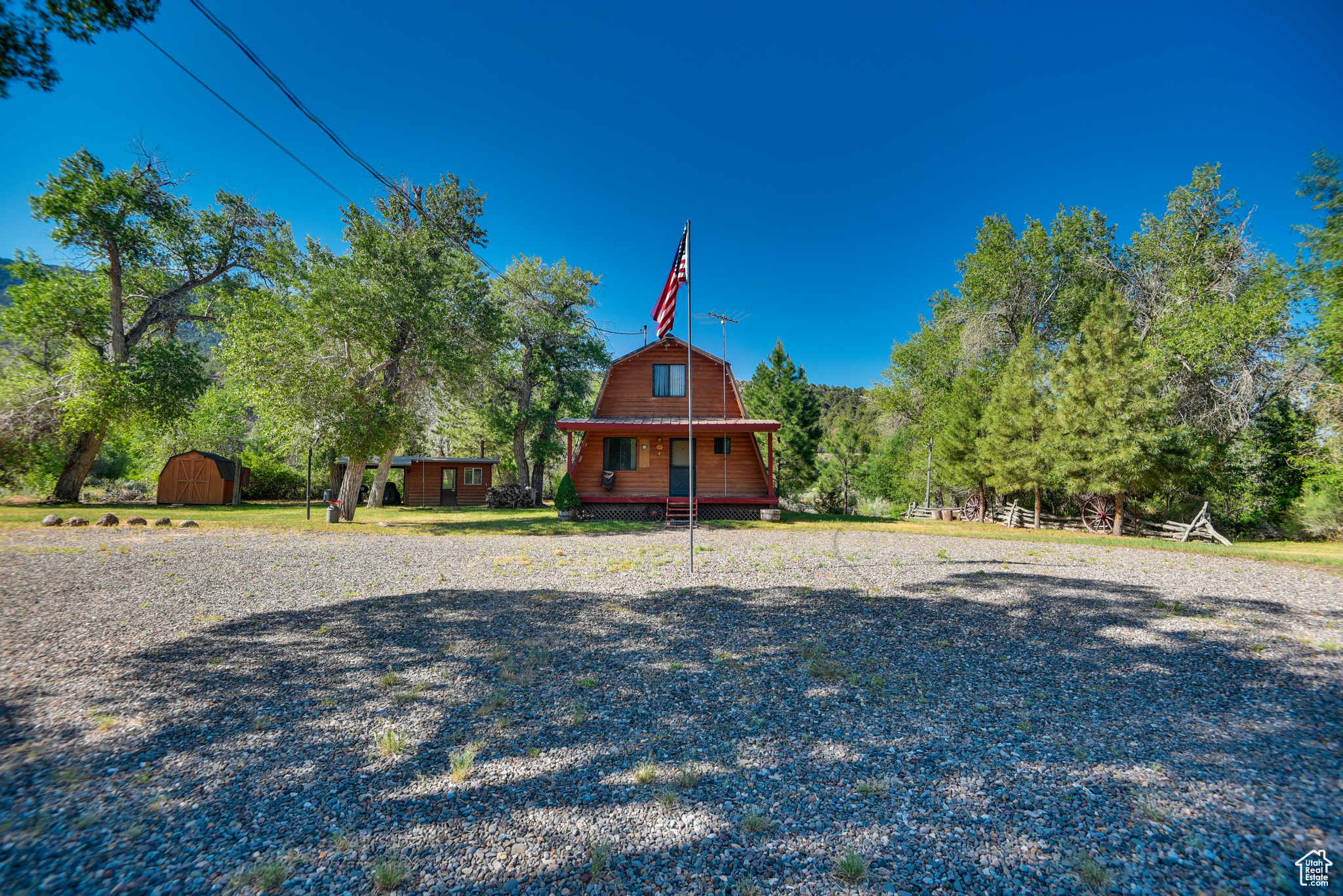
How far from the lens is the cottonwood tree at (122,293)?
59.6ft

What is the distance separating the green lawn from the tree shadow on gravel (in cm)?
948

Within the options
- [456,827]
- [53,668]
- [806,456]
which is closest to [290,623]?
[53,668]

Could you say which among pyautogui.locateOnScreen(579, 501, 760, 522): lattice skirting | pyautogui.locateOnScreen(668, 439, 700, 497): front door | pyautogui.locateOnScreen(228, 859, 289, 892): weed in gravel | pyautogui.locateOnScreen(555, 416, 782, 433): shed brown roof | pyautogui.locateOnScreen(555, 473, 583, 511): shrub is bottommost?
pyautogui.locateOnScreen(228, 859, 289, 892): weed in gravel

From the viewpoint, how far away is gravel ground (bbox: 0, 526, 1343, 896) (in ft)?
7.58

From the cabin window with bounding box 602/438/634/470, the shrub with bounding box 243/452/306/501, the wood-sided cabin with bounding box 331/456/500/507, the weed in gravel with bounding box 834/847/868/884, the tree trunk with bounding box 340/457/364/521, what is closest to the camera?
the weed in gravel with bounding box 834/847/868/884

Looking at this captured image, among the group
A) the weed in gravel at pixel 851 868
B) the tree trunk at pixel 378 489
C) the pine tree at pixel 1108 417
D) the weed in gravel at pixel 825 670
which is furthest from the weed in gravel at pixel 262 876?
the tree trunk at pixel 378 489

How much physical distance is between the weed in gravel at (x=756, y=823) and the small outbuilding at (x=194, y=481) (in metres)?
32.5

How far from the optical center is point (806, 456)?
32.9m

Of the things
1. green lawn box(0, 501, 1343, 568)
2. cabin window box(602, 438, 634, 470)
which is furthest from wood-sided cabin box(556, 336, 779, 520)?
green lawn box(0, 501, 1343, 568)

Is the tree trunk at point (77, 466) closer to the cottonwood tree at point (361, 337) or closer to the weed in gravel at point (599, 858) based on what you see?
the cottonwood tree at point (361, 337)

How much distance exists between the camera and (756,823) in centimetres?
257

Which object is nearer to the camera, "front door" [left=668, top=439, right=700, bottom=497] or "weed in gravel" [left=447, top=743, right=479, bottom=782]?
"weed in gravel" [left=447, top=743, right=479, bottom=782]

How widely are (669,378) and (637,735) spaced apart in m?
17.5

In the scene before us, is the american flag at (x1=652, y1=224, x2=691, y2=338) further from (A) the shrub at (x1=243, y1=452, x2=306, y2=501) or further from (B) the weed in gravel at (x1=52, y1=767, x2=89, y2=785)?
(A) the shrub at (x1=243, y1=452, x2=306, y2=501)
